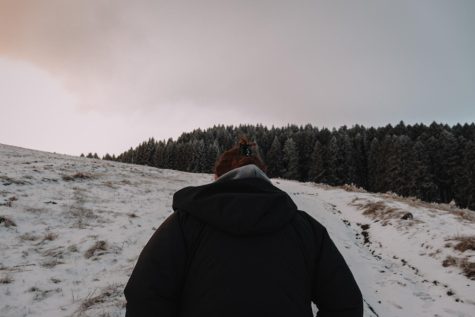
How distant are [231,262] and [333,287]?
898 mm

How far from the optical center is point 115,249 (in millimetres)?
8570

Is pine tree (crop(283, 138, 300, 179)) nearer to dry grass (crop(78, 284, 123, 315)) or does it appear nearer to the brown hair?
dry grass (crop(78, 284, 123, 315))

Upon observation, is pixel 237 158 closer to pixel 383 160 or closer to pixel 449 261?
pixel 449 261

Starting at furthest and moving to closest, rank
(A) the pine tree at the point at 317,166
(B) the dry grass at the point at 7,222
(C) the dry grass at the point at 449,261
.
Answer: (A) the pine tree at the point at 317,166 < (B) the dry grass at the point at 7,222 < (C) the dry grass at the point at 449,261

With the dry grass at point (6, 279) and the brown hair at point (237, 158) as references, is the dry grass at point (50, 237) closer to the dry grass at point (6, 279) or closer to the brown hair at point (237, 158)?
the dry grass at point (6, 279)

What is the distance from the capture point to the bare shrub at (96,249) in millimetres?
8039

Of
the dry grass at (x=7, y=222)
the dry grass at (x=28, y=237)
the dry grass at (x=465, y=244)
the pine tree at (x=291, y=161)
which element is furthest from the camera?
the pine tree at (x=291, y=161)

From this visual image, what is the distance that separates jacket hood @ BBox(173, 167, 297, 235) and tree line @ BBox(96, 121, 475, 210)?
58.3 m

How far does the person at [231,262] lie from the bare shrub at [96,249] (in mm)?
6751

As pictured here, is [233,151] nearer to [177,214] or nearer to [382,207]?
[177,214]

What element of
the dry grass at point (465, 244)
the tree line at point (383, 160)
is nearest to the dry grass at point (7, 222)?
the dry grass at point (465, 244)

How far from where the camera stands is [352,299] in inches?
95.2

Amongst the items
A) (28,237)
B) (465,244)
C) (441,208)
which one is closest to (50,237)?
(28,237)

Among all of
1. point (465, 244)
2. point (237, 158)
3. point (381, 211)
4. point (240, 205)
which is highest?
point (237, 158)
